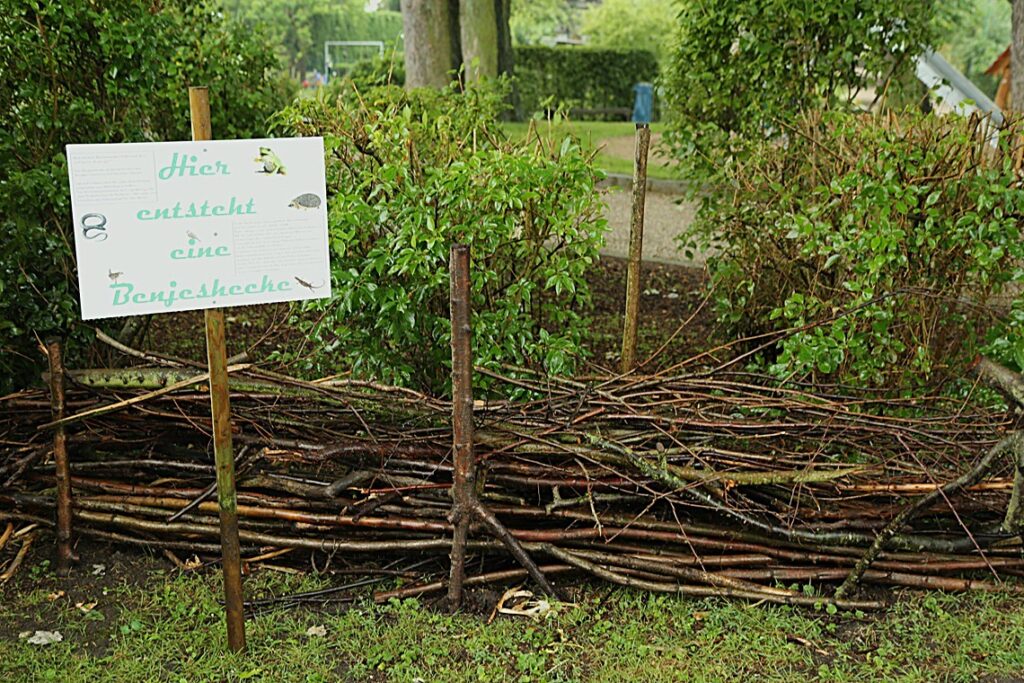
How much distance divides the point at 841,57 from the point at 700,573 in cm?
385

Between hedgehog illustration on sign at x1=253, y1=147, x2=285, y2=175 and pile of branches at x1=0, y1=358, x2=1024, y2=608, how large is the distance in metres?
1.11

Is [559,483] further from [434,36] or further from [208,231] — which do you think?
[434,36]

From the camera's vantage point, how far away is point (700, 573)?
144 inches

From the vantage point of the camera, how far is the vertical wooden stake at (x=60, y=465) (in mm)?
3814

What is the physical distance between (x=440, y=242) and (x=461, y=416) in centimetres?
87

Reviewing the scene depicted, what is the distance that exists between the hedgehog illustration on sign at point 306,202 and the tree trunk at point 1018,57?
6.14m

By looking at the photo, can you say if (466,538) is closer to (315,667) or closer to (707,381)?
(315,667)

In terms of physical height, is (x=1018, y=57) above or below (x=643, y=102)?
above

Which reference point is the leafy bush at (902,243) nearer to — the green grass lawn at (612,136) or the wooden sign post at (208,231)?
the wooden sign post at (208,231)

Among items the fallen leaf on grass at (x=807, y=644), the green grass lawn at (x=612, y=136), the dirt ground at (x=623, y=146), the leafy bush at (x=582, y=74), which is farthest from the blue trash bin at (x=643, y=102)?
the fallen leaf on grass at (x=807, y=644)

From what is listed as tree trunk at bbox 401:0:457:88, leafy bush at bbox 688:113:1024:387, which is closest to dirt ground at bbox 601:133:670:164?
tree trunk at bbox 401:0:457:88

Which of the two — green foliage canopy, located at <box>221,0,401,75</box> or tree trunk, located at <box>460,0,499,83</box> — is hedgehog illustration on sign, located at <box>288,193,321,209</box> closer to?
tree trunk, located at <box>460,0,499,83</box>

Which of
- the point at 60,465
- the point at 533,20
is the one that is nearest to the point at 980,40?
the point at 533,20

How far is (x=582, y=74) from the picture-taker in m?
24.3
